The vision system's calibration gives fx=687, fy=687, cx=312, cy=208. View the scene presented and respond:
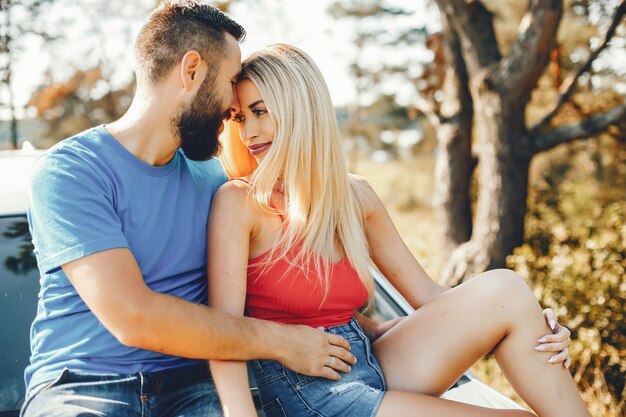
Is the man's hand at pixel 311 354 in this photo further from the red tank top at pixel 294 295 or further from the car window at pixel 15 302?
the car window at pixel 15 302

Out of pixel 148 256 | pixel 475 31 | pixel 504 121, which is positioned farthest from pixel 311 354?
pixel 475 31

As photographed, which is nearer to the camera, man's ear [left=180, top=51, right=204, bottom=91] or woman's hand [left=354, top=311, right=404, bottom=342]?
man's ear [left=180, top=51, right=204, bottom=91]

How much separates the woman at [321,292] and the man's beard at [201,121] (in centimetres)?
13

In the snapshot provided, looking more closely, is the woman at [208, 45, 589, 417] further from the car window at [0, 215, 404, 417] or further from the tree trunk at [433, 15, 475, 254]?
the tree trunk at [433, 15, 475, 254]

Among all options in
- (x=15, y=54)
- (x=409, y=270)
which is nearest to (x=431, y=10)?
(x=409, y=270)

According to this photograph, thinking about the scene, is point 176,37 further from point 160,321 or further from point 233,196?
point 160,321

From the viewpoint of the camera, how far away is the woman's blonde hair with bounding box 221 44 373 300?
233cm

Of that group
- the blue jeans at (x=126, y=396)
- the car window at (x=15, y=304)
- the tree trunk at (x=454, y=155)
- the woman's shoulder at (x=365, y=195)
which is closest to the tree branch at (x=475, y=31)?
the tree trunk at (x=454, y=155)

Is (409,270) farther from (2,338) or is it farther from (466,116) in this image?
(466,116)

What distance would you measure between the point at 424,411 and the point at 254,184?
0.90 meters

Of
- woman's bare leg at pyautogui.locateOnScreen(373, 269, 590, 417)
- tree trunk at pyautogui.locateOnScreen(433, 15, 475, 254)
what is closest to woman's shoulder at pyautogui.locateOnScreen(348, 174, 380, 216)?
woman's bare leg at pyautogui.locateOnScreen(373, 269, 590, 417)

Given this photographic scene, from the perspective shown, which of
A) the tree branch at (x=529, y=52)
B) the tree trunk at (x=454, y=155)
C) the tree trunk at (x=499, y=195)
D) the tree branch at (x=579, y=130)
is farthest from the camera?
the tree trunk at (x=454, y=155)

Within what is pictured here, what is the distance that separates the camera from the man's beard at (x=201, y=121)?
230cm

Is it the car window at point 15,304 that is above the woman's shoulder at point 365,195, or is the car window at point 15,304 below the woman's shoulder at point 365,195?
below
